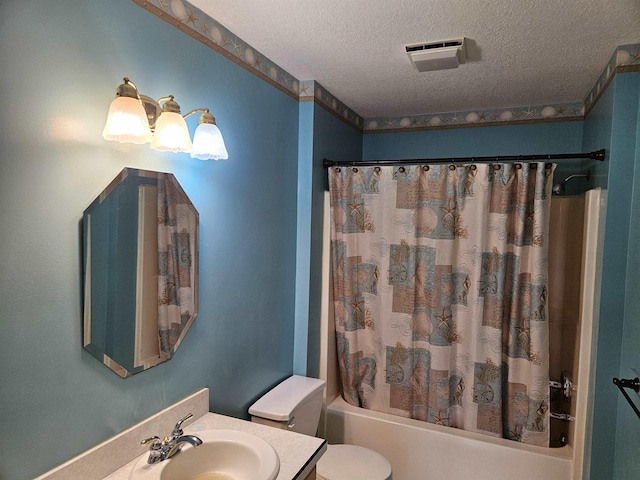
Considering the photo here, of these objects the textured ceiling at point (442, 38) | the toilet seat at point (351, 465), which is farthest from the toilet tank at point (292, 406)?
the textured ceiling at point (442, 38)

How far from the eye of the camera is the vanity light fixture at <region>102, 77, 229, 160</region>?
1.19m

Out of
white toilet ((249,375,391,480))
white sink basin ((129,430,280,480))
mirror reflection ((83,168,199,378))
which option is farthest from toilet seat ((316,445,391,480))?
mirror reflection ((83,168,199,378))

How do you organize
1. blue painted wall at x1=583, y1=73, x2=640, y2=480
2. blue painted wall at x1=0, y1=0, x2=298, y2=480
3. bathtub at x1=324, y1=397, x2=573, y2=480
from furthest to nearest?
bathtub at x1=324, y1=397, x2=573, y2=480 → blue painted wall at x1=583, y1=73, x2=640, y2=480 → blue painted wall at x1=0, y1=0, x2=298, y2=480

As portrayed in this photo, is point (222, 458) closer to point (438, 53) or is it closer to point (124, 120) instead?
point (124, 120)

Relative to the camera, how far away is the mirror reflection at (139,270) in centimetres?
127

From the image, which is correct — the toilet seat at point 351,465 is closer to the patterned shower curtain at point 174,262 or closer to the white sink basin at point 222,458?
the white sink basin at point 222,458

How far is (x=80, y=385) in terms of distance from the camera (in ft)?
4.04

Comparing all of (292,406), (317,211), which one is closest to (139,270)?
(292,406)

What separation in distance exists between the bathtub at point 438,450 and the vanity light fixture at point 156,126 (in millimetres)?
1847

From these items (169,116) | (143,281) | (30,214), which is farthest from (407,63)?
(30,214)

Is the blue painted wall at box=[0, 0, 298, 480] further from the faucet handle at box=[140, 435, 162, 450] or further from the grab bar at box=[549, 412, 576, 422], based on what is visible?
the grab bar at box=[549, 412, 576, 422]

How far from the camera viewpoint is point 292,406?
205 cm

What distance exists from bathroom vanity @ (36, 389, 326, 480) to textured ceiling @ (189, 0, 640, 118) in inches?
60.9

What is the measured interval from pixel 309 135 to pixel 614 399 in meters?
1.99
